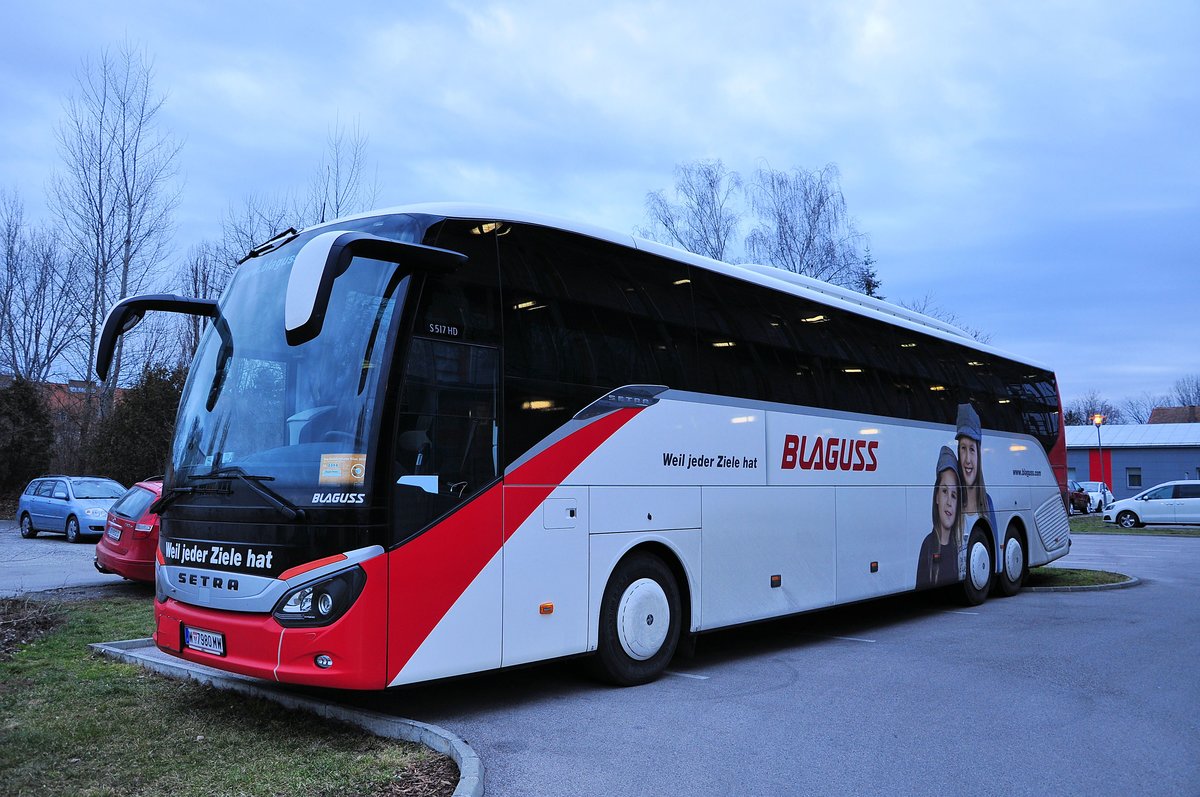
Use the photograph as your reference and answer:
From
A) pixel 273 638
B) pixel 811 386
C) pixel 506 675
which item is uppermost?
pixel 811 386

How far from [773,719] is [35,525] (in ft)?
82.9

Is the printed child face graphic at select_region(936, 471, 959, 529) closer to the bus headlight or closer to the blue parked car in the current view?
the bus headlight

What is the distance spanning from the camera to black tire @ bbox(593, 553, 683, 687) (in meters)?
7.42

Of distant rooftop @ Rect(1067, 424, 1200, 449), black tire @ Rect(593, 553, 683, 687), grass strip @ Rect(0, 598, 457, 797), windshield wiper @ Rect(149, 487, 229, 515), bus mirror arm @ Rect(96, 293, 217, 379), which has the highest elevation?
distant rooftop @ Rect(1067, 424, 1200, 449)

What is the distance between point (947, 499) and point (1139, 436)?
60.5 m

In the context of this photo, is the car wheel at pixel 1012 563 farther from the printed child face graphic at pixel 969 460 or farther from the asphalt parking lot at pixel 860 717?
the asphalt parking lot at pixel 860 717

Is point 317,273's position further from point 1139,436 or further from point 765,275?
point 1139,436

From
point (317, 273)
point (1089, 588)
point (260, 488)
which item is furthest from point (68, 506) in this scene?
point (1089, 588)

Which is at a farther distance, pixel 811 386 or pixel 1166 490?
pixel 1166 490

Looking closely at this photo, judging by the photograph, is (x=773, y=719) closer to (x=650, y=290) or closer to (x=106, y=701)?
(x=650, y=290)

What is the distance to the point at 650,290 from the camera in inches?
320

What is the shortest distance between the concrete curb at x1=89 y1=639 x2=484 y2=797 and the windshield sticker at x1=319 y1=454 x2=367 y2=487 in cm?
156

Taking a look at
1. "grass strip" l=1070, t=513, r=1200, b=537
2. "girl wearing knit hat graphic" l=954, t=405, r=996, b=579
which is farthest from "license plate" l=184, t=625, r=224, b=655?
"grass strip" l=1070, t=513, r=1200, b=537

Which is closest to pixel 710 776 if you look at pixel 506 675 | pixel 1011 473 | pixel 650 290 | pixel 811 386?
pixel 506 675
